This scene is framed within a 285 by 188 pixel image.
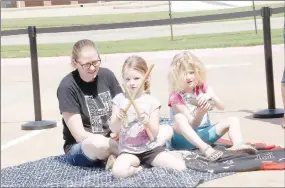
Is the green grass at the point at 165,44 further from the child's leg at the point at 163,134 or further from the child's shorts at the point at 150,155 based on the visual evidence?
the child's shorts at the point at 150,155

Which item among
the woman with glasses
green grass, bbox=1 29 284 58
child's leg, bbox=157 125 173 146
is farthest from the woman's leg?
green grass, bbox=1 29 284 58

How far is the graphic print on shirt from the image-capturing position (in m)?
4.79

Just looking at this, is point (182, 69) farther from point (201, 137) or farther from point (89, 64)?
point (89, 64)

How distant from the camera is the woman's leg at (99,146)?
4.54 m

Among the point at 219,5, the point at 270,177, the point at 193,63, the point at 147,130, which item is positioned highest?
the point at 219,5

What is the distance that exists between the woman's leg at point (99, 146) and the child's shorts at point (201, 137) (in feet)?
2.25

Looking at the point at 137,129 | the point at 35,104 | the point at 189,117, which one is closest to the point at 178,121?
the point at 189,117

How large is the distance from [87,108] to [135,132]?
51 centimetres

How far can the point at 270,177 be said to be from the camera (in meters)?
4.11

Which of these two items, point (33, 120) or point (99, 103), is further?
point (33, 120)

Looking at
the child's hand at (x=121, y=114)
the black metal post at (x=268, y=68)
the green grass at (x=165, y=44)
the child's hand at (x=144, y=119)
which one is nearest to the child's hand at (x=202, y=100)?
the child's hand at (x=144, y=119)

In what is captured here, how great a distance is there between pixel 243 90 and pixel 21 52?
1131cm

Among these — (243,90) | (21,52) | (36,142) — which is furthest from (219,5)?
(36,142)

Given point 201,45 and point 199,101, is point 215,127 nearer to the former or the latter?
point 199,101
